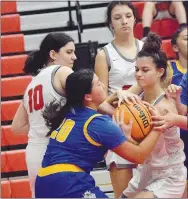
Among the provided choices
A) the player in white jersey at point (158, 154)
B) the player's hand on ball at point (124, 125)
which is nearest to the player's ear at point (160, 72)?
the player in white jersey at point (158, 154)

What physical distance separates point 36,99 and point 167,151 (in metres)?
0.58

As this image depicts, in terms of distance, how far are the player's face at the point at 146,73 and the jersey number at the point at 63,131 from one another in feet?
1.36

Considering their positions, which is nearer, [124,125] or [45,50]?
[124,125]

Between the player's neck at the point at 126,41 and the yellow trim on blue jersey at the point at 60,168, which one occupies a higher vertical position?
the player's neck at the point at 126,41

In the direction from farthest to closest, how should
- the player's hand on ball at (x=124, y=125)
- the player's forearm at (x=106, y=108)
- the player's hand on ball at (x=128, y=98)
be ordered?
the player's forearm at (x=106, y=108), the player's hand on ball at (x=128, y=98), the player's hand on ball at (x=124, y=125)

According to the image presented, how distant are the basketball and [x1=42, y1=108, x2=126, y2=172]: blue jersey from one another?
0.35 ft

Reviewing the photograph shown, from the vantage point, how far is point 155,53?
7.73 ft

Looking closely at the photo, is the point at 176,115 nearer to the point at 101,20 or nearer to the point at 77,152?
the point at 77,152

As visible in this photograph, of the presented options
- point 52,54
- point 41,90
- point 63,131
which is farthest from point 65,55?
point 63,131

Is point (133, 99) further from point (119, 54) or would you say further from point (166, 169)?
point (119, 54)

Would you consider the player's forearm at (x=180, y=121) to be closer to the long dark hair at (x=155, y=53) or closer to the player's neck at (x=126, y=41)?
the long dark hair at (x=155, y=53)

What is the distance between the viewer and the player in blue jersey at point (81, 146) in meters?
1.97

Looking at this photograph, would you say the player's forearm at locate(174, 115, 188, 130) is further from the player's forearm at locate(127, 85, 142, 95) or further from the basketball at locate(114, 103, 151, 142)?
the player's forearm at locate(127, 85, 142, 95)

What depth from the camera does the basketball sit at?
2.09 metres
